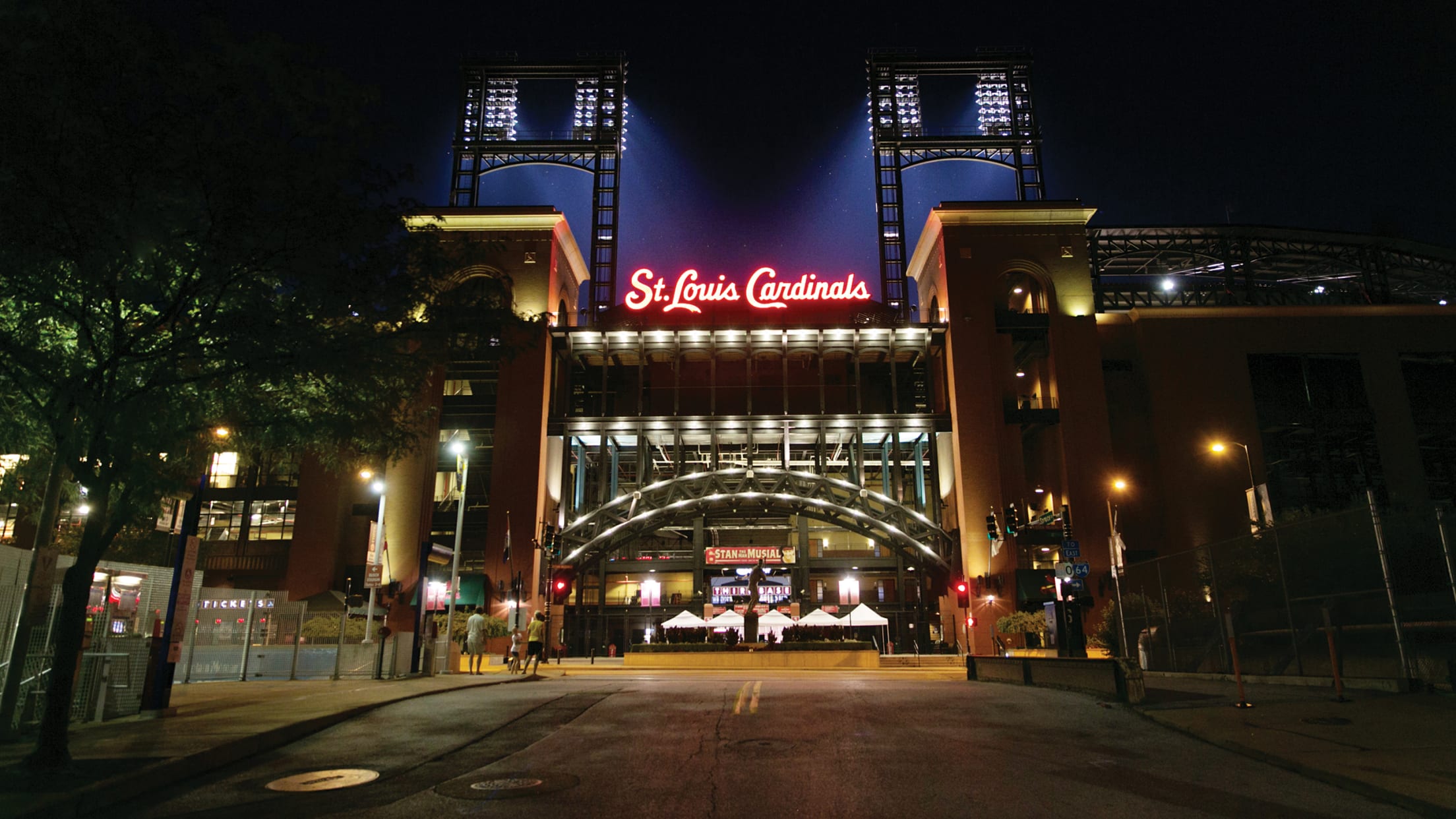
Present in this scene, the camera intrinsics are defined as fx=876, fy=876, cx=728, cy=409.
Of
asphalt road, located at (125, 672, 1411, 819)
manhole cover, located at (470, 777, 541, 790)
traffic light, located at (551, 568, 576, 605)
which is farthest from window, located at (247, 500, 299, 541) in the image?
manhole cover, located at (470, 777, 541, 790)

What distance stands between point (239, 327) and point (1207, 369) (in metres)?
54.9

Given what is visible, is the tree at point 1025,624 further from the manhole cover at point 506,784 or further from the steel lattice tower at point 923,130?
the manhole cover at point 506,784

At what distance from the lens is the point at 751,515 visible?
2279 inches

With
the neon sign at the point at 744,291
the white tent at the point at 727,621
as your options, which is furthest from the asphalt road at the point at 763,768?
the neon sign at the point at 744,291

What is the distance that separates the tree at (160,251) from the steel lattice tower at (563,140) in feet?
160

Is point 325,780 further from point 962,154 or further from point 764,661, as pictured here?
point 962,154

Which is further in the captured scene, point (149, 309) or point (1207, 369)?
point (1207, 369)

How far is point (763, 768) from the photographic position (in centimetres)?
916

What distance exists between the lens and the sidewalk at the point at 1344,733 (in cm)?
807

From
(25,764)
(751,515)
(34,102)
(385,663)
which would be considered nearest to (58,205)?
(34,102)

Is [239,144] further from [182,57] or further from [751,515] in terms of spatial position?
[751,515]

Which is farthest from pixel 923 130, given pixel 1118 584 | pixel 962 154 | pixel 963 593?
pixel 1118 584

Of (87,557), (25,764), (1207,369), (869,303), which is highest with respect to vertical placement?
(869,303)

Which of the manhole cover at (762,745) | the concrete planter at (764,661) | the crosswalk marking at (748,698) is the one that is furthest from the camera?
the concrete planter at (764,661)
